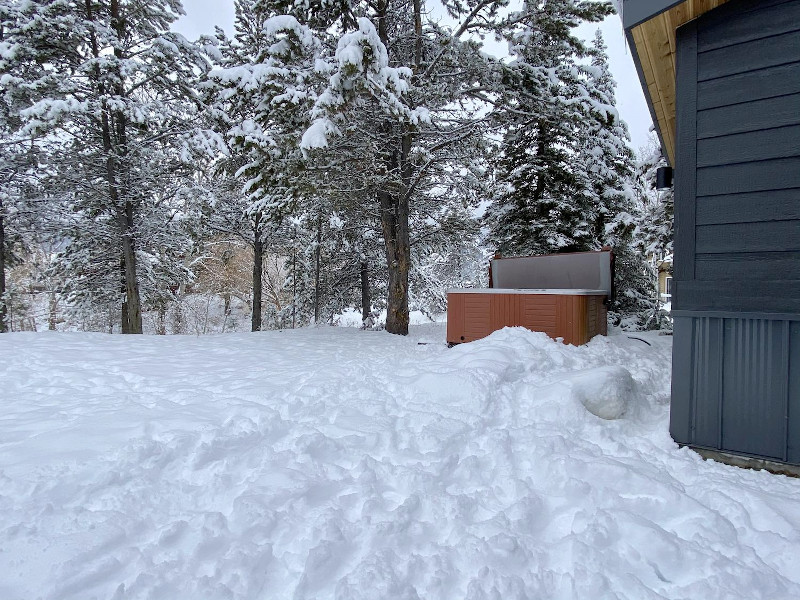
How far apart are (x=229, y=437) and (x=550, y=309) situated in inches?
235

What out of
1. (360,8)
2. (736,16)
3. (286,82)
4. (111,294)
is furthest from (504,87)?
(111,294)

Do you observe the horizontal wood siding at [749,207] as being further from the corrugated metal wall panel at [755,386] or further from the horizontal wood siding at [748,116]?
the corrugated metal wall panel at [755,386]

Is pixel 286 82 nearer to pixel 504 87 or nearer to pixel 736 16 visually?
pixel 504 87

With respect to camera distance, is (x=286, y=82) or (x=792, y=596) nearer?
(x=792, y=596)

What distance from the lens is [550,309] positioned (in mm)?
7246

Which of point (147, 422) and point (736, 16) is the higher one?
point (736, 16)

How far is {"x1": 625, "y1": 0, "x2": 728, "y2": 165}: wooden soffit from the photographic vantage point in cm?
291

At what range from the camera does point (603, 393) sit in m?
3.59

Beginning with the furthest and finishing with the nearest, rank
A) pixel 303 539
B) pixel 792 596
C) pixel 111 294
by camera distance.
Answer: pixel 111 294
pixel 303 539
pixel 792 596

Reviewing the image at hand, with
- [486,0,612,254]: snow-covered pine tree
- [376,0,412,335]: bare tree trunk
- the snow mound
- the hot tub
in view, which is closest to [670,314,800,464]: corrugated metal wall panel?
the snow mound

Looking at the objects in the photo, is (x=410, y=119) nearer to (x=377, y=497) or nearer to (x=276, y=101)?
(x=276, y=101)

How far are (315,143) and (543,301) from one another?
4.76 metres

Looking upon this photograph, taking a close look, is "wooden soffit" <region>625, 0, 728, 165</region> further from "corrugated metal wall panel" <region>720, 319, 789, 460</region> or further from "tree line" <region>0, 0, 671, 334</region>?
"tree line" <region>0, 0, 671, 334</region>

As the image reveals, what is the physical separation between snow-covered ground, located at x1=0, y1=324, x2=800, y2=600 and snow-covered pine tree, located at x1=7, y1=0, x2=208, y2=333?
20.7 feet
